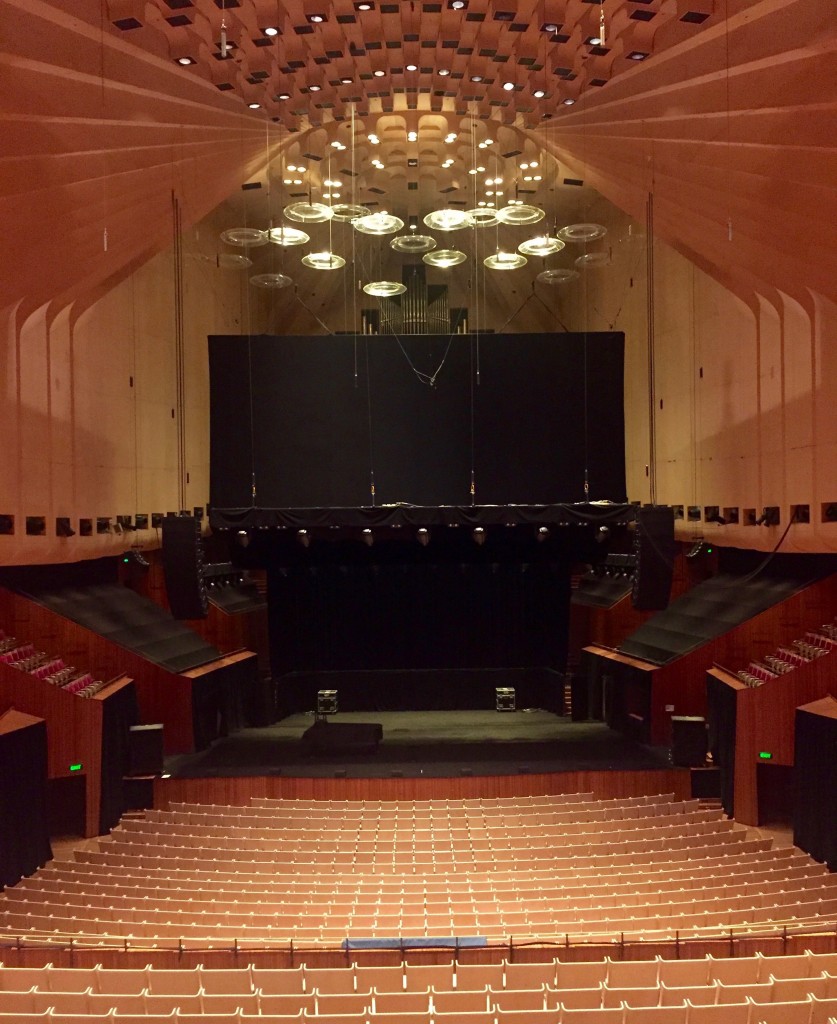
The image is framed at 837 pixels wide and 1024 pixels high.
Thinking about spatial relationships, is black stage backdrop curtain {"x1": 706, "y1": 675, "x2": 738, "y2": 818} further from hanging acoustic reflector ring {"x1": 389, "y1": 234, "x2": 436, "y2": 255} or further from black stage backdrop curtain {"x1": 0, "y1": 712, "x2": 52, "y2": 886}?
black stage backdrop curtain {"x1": 0, "y1": 712, "x2": 52, "y2": 886}

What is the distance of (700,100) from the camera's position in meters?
8.32

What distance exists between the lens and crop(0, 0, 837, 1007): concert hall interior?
22.6 ft

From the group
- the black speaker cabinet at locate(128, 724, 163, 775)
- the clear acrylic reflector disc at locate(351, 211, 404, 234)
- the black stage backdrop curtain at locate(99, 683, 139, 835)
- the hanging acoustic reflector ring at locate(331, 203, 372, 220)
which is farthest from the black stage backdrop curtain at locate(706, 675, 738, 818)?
the black stage backdrop curtain at locate(99, 683, 139, 835)

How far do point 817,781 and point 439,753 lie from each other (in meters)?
5.77

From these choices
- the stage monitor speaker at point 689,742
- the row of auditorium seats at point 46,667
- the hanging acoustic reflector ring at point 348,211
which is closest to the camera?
the hanging acoustic reflector ring at point 348,211

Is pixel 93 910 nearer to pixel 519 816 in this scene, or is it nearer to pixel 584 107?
pixel 519 816

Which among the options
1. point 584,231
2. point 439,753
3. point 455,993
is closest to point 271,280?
point 584,231

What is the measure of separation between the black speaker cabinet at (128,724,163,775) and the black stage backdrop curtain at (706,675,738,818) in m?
A: 8.05

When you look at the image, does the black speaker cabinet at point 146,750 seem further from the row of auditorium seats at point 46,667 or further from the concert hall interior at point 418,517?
the row of auditorium seats at point 46,667

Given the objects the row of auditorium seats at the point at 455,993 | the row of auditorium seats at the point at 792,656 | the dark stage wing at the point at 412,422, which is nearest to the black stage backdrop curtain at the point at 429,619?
the dark stage wing at the point at 412,422

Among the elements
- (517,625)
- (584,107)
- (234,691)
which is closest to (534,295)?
(517,625)

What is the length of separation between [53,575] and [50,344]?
3.81 metres

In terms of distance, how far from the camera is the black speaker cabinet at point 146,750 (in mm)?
12445

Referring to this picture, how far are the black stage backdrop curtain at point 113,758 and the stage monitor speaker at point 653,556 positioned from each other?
741 cm
